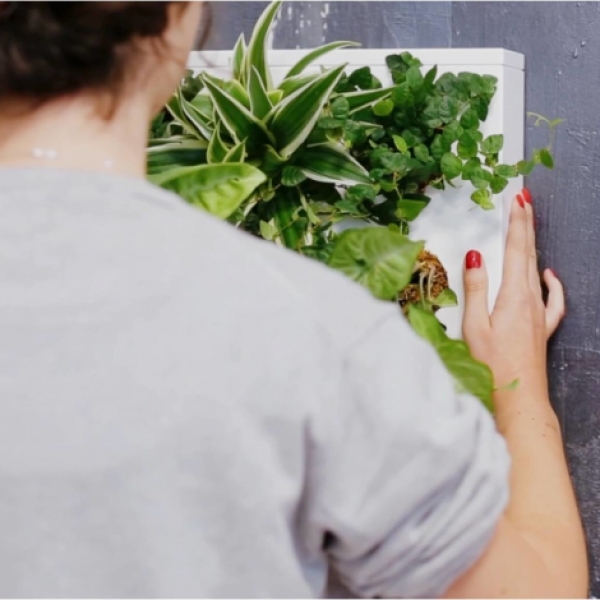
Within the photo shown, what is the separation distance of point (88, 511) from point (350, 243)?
351 mm

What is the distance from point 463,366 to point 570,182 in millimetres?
328

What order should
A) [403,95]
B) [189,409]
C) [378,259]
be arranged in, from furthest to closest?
[403,95]
[378,259]
[189,409]

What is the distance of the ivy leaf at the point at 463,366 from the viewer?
625 mm

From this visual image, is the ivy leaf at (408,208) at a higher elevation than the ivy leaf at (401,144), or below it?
below

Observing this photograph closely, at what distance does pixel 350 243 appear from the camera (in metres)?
0.64

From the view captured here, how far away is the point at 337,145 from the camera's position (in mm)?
765

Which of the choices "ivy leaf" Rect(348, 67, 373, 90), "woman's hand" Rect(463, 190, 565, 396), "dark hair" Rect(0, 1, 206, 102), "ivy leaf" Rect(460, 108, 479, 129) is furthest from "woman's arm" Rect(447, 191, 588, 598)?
"dark hair" Rect(0, 1, 206, 102)

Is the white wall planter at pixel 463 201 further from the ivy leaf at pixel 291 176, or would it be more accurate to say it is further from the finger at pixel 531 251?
the ivy leaf at pixel 291 176

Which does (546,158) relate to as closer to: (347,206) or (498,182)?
(498,182)

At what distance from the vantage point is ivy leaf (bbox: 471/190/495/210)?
2.51 feet

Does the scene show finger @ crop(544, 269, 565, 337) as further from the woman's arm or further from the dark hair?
the dark hair

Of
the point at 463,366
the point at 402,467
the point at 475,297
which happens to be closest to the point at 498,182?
the point at 475,297

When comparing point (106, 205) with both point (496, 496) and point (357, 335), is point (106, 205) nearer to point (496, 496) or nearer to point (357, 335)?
point (357, 335)

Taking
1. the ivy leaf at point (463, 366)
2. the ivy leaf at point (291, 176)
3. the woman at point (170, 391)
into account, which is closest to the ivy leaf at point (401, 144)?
the ivy leaf at point (291, 176)
